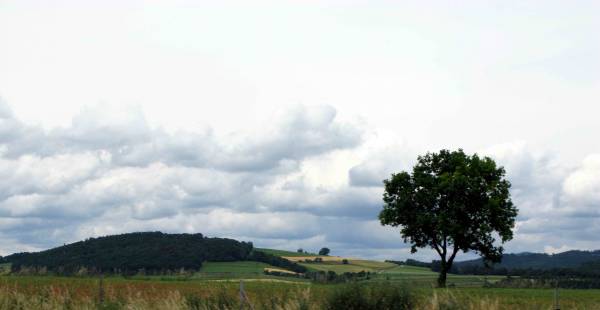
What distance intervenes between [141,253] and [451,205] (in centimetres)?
8120

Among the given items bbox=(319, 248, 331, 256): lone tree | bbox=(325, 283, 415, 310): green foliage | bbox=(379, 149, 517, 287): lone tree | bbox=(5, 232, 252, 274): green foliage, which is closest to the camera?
bbox=(325, 283, 415, 310): green foliage

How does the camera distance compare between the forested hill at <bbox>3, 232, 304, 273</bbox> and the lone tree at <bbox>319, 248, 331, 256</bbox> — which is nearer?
the forested hill at <bbox>3, 232, 304, 273</bbox>

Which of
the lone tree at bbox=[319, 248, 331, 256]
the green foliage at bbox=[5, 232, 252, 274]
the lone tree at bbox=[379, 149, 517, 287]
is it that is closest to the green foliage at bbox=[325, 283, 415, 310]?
the lone tree at bbox=[379, 149, 517, 287]

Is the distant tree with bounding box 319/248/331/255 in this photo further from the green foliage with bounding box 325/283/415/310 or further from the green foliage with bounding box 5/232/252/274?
the green foliage with bounding box 325/283/415/310

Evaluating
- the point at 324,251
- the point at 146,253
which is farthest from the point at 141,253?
the point at 324,251

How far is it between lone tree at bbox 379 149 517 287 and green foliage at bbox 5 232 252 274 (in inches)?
2504

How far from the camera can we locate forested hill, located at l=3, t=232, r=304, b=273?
402ft

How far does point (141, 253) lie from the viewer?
128 meters

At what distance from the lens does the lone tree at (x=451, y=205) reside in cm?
5884

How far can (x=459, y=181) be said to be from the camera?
5812 centimetres

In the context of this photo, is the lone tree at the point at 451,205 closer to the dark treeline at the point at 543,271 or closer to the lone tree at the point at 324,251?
the dark treeline at the point at 543,271

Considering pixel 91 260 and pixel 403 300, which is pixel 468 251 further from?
pixel 91 260

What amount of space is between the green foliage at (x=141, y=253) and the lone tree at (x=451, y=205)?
6360cm

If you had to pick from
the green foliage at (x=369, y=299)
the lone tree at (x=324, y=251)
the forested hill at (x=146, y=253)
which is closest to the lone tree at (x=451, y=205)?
the green foliage at (x=369, y=299)
